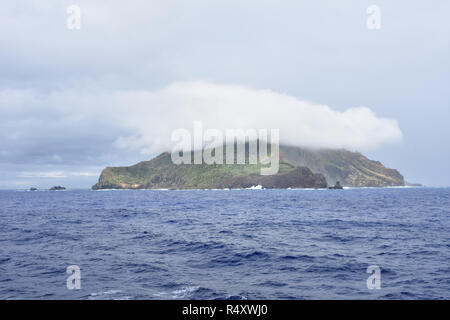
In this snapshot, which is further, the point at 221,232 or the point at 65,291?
the point at 221,232

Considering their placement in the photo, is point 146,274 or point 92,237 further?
point 92,237

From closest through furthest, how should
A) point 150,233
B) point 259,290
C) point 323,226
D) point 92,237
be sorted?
point 259,290 → point 92,237 → point 150,233 → point 323,226

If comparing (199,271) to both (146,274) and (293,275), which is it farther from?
(293,275)

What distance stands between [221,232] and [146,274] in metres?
20.6

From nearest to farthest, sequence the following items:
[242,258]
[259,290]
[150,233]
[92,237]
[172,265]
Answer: [259,290] < [172,265] < [242,258] < [92,237] < [150,233]

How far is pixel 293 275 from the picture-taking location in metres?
21.4

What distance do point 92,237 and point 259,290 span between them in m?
27.5

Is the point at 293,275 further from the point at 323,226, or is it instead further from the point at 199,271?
the point at 323,226
